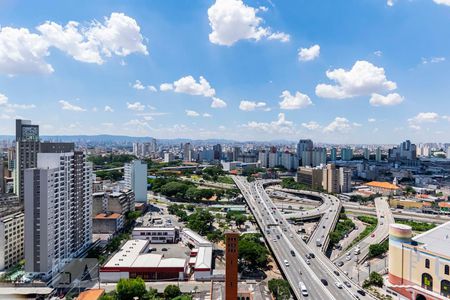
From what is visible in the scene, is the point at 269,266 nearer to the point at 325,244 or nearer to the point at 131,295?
the point at 325,244

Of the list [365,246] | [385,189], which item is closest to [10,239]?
[365,246]

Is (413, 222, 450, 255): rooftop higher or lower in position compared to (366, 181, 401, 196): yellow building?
higher

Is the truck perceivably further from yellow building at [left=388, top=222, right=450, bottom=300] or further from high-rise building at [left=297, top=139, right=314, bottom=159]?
high-rise building at [left=297, top=139, right=314, bottom=159]

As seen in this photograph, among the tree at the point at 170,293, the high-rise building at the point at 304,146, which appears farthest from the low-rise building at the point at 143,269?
the high-rise building at the point at 304,146

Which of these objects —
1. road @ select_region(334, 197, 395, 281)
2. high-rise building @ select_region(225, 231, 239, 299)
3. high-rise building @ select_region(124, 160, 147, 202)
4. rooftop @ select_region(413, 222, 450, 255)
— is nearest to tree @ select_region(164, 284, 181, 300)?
high-rise building @ select_region(225, 231, 239, 299)

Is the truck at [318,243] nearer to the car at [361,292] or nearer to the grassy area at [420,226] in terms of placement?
the car at [361,292]

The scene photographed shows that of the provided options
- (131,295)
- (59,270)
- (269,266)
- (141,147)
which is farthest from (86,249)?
(141,147)
